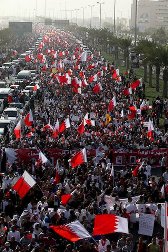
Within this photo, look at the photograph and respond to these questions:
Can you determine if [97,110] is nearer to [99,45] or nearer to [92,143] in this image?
[92,143]

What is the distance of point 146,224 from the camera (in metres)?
15.5

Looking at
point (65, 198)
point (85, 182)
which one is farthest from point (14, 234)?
point (85, 182)

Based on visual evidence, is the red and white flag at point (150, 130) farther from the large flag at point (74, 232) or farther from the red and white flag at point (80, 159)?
the large flag at point (74, 232)

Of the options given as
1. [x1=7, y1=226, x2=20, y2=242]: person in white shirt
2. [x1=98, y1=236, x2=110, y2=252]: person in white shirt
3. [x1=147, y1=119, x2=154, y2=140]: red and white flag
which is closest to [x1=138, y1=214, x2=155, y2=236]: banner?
[x1=98, y1=236, x2=110, y2=252]: person in white shirt

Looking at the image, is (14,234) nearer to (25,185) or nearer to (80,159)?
(25,185)

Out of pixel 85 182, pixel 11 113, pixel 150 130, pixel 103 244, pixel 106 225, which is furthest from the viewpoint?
pixel 11 113

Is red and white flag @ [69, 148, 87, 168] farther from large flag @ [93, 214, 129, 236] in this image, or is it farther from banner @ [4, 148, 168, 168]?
large flag @ [93, 214, 129, 236]

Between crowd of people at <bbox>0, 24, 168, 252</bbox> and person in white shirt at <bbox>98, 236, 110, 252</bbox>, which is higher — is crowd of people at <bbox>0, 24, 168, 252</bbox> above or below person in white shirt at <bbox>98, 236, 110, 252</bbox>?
below

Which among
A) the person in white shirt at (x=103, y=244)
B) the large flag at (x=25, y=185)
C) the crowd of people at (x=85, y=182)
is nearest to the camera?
the person in white shirt at (x=103, y=244)

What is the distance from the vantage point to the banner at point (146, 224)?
15.4 meters

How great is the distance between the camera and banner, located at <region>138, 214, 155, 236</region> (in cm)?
1544

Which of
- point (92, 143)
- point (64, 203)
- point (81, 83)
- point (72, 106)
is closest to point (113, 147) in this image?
point (92, 143)

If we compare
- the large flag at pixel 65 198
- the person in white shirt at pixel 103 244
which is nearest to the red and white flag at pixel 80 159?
the large flag at pixel 65 198

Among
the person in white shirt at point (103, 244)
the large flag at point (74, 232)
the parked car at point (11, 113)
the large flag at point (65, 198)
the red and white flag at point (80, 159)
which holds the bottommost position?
the parked car at point (11, 113)
